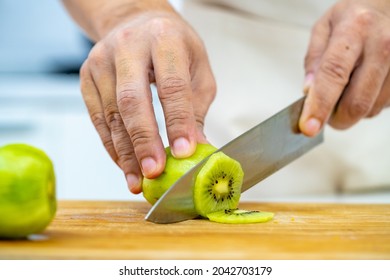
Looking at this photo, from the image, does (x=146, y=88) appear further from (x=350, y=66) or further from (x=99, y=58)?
(x=350, y=66)

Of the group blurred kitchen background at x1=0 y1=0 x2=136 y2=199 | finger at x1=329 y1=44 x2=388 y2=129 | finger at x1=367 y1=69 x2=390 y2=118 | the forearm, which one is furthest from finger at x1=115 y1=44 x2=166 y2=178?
blurred kitchen background at x1=0 y1=0 x2=136 y2=199

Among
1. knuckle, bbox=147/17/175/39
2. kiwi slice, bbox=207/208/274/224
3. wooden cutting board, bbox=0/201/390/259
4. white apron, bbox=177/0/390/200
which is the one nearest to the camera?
→ wooden cutting board, bbox=0/201/390/259

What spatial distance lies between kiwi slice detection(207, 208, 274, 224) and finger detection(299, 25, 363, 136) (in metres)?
0.38

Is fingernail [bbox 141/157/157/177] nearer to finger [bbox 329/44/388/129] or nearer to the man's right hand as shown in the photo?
the man's right hand

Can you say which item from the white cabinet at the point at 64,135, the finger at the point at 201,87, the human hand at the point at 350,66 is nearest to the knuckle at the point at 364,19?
the human hand at the point at 350,66

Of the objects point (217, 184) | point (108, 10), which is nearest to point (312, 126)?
point (217, 184)

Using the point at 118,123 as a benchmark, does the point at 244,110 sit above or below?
above

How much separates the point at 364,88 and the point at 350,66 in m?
0.08

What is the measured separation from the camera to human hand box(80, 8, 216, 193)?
1538mm

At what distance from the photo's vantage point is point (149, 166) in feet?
5.04
